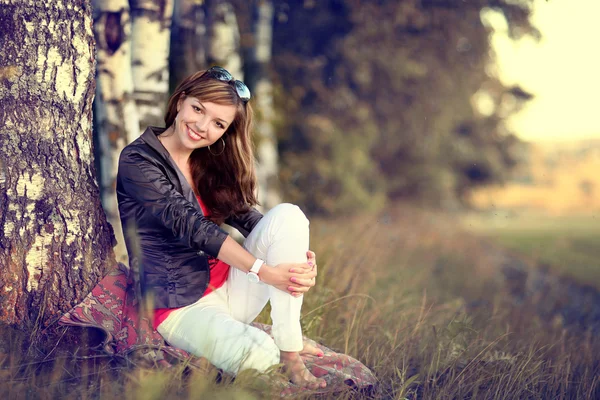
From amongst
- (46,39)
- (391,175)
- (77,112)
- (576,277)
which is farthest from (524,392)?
(391,175)

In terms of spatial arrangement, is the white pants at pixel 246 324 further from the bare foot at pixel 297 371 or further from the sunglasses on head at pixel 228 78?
the sunglasses on head at pixel 228 78

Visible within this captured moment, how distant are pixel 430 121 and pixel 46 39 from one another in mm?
12326

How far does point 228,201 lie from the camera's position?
3.86m

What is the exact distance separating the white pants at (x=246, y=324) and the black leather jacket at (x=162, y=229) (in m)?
0.12

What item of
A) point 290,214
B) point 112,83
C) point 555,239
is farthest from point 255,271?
point 555,239

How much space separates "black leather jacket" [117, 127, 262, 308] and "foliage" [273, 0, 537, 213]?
552cm

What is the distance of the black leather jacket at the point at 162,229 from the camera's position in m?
3.32

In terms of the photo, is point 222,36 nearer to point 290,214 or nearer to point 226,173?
point 226,173

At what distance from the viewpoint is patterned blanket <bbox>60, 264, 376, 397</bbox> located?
3293mm

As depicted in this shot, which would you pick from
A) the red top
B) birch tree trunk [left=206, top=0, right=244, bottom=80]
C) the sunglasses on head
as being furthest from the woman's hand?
birch tree trunk [left=206, top=0, right=244, bottom=80]

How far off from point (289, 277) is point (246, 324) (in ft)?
1.09

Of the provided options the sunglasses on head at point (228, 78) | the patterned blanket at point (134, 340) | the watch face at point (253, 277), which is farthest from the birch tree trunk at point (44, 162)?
the watch face at point (253, 277)

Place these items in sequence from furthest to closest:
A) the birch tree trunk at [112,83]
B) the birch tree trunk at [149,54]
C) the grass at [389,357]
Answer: the birch tree trunk at [149,54], the birch tree trunk at [112,83], the grass at [389,357]

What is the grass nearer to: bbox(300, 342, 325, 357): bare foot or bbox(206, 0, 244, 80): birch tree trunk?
bbox(300, 342, 325, 357): bare foot
